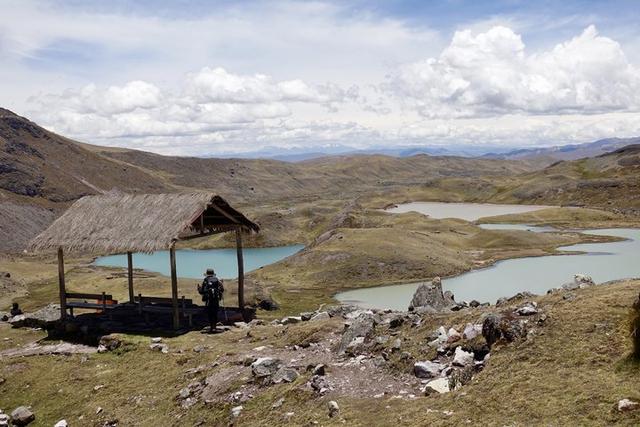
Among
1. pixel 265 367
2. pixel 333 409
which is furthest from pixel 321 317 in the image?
pixel 333 409

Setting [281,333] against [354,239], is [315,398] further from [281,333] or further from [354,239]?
[354,239]

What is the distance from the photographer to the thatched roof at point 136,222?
28594 mm

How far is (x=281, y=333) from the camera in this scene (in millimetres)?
23547

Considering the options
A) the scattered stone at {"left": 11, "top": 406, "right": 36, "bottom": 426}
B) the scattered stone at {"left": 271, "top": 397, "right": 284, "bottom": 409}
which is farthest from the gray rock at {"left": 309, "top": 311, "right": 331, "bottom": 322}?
the scattered stone at {"left": 11, "top": 406, "right": 36, "bottom": 426}

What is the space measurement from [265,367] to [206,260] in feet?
246

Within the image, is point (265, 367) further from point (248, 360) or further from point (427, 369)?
point (427, 369)

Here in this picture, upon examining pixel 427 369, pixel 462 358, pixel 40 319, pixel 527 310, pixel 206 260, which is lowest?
pixel 206 260

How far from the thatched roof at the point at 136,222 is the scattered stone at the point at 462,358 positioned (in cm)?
1617

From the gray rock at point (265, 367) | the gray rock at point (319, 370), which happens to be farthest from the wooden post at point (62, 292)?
the gray rock at point (319, 370)

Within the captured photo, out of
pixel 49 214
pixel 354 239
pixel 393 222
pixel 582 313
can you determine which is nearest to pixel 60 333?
pixel 582 313

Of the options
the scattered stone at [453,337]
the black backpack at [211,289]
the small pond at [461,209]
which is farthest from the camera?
the small pond at [461,209]

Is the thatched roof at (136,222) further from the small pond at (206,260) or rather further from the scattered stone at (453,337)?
the small pond at (206,260)

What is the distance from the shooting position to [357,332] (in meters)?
19.8

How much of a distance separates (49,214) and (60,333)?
119583 millimetres
